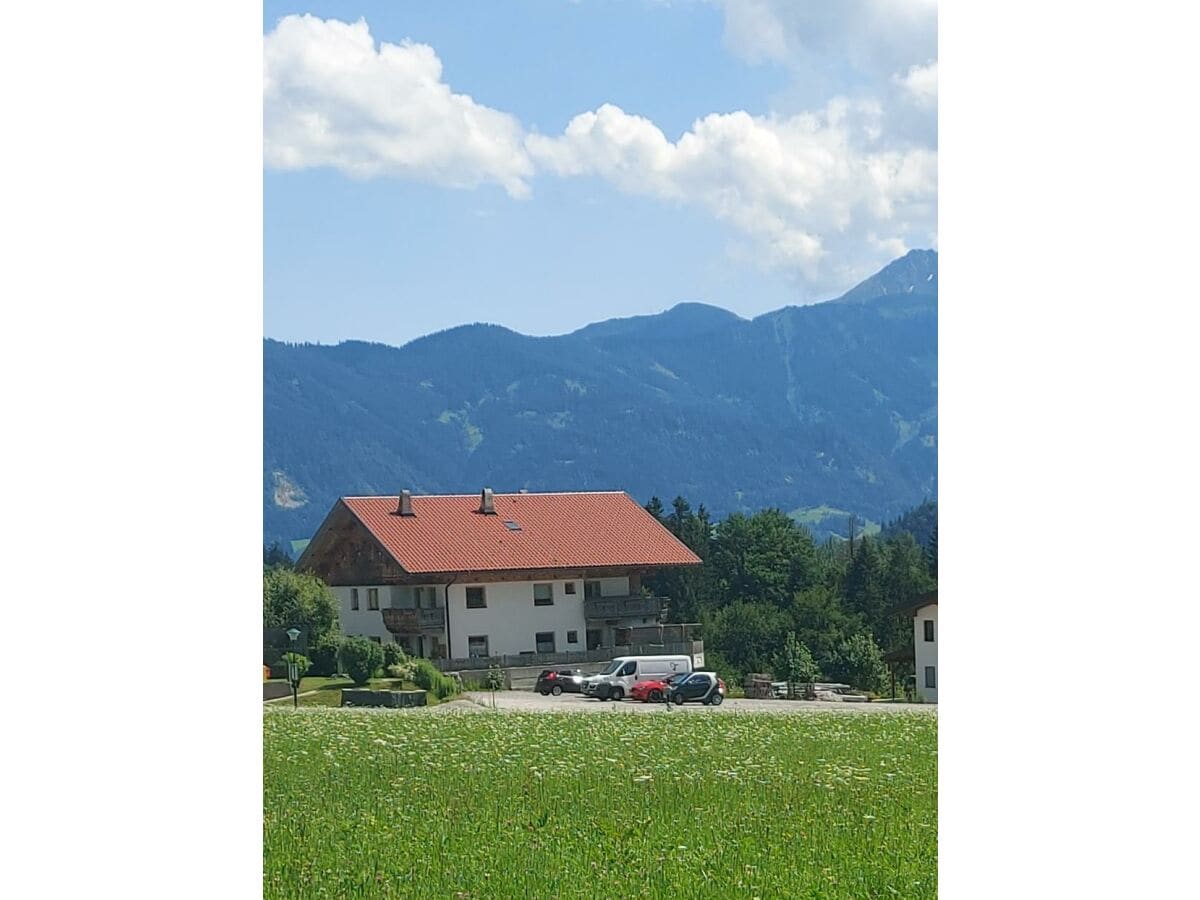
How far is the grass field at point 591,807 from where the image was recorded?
4070 millimetres

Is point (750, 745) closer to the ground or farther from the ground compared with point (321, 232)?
closer to the ground

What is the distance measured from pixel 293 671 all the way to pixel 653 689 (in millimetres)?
1641

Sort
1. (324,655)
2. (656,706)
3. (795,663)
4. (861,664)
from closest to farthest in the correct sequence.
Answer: (324,655) → (656,706) → (861,664) → (795,663)

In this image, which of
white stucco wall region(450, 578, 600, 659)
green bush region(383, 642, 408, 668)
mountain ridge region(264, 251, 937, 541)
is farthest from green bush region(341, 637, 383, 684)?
mountain ridge region(264, 251, 937, 541)

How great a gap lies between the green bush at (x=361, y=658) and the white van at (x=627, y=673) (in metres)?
0.91

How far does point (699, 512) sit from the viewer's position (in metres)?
7.23

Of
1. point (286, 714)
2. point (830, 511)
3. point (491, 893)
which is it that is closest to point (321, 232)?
point (286, 714)

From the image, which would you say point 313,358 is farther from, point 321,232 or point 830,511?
point 830,511

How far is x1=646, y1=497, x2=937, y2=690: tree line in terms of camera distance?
656 centimetres

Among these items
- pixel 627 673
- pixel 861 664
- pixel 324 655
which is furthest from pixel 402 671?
pixel 861 664

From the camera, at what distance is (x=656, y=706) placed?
6715 mm

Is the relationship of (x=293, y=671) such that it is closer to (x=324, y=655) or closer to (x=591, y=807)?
(x=324, y=655)
